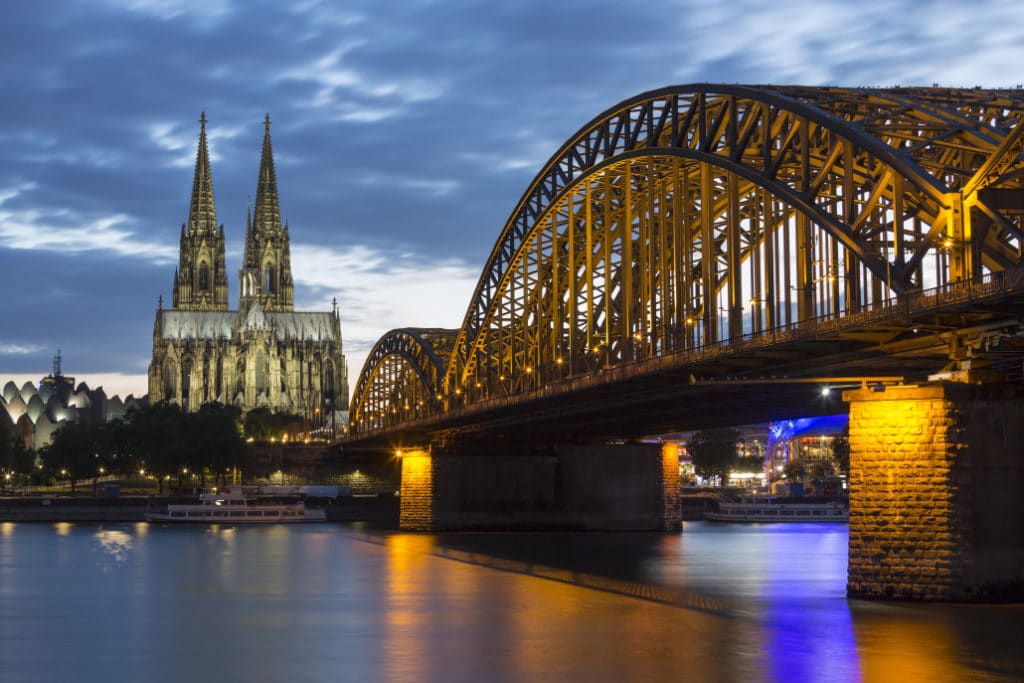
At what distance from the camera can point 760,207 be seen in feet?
256

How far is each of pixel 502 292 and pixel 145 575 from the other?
125 ft

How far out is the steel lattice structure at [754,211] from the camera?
49.9 m

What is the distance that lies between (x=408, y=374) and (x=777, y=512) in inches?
1487

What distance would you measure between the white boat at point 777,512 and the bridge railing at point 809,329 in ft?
230

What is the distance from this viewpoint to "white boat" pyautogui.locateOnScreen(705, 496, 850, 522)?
508 feet

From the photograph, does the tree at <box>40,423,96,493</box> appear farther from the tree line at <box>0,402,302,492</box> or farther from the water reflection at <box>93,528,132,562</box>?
the water reflection at <box>93,528,132,562</box>

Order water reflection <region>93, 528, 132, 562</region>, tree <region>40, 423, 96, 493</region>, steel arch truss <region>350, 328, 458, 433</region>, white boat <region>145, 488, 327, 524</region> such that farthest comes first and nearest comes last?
tree <region>40, 423, 96, 493</region> < white boat <region>145, 488, 327, 524</region> < steel arch truss <region>350, 328, 458, 433</region> < water reflection <region>93, 528, 132, 562</region>

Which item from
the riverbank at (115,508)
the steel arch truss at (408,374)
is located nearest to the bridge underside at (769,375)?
the steel arch truss at (408,374)

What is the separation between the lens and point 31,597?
194ft

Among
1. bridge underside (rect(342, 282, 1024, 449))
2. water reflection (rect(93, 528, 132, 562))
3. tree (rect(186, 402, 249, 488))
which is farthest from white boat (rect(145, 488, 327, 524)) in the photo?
bridge underside (rect(342, 282, 1024, 449))

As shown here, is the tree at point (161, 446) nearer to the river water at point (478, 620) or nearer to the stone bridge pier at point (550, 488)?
the stone bridge pier at point (550, 488)

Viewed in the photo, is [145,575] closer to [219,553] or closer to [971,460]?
[219,553]

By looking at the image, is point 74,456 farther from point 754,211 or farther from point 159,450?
point 754,211

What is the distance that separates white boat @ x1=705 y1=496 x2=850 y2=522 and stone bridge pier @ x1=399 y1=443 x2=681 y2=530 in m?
41.6
